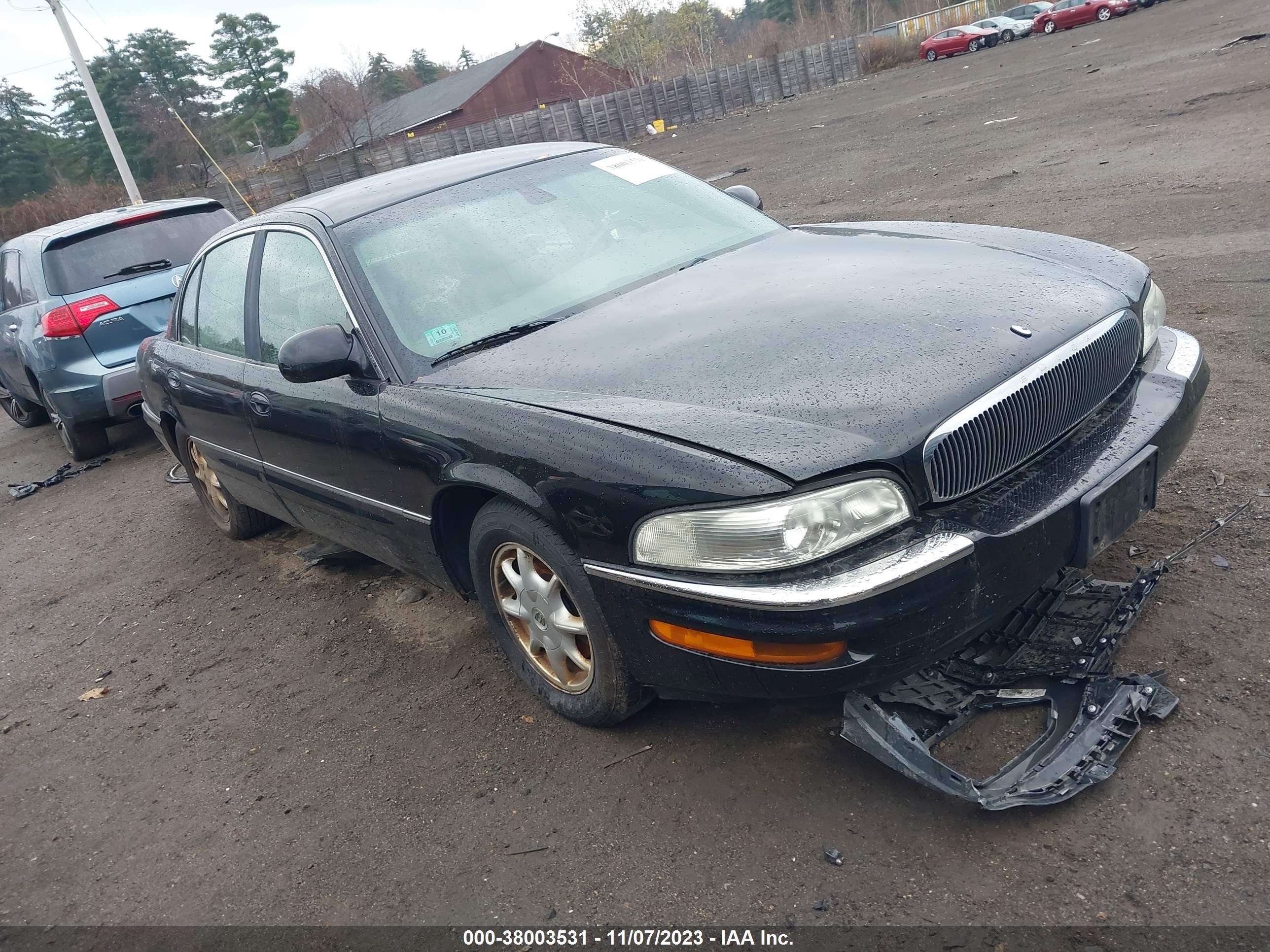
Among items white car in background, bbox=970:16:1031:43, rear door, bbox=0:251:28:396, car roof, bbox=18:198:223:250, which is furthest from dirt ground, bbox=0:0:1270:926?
white car in background, bbox=970:16:1031:43

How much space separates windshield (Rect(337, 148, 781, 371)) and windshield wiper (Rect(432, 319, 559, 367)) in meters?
0.02

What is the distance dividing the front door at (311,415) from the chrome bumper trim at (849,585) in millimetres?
1481

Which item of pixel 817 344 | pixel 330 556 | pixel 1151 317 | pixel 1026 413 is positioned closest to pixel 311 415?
pixel 330 556

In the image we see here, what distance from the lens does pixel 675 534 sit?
7.83 ft

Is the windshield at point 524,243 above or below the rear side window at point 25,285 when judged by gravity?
below

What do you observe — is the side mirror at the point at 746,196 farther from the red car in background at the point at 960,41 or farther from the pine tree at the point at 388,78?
the pine tree at the point at 388,78

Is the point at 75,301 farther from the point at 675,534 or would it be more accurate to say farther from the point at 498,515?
the point at 675,534

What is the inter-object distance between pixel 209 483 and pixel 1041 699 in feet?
14.8

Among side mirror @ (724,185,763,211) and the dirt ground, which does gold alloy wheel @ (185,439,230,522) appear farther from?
side mirror @ (724,185,763,211)

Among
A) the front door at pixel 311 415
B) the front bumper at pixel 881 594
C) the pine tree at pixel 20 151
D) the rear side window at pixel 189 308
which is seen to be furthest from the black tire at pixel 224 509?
the pine tree at pixel 20 151

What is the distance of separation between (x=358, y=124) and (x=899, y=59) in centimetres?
2933

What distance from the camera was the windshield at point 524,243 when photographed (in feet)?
11.0

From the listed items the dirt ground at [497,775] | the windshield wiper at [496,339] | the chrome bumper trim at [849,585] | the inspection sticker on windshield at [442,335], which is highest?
the inspection sticker on windshield at [442,335]

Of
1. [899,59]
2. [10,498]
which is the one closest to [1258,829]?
[10,498]
